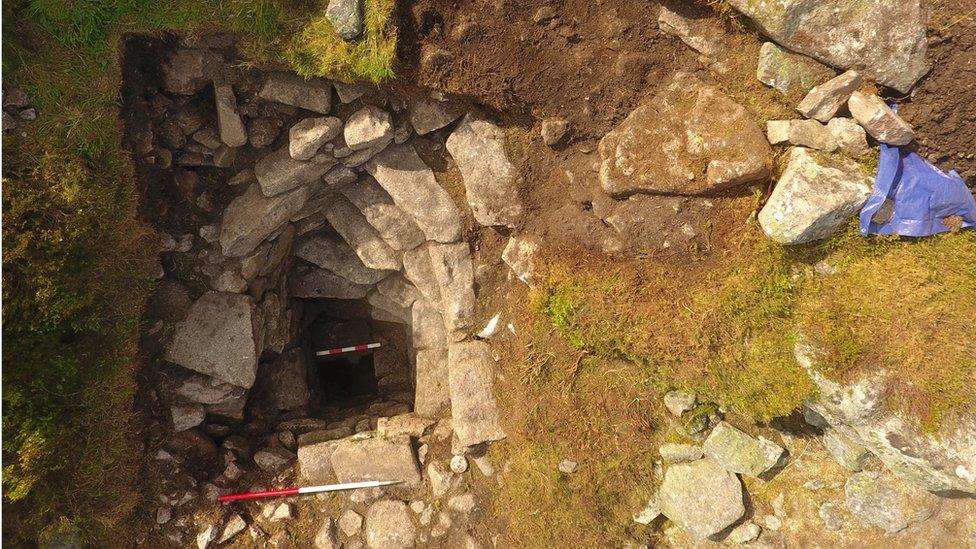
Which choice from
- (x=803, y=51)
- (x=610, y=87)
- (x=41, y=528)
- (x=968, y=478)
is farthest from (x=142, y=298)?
(x=968, y=478)

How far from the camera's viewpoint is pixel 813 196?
167 inches

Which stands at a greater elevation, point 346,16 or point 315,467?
point 346,16

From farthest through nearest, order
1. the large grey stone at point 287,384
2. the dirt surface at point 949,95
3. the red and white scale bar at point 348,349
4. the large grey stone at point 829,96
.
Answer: the red and white scale bar at point 348,349, the large grey stone at point 287,384, the large grey stone at point 829,96, the dirt surface at point 949,95

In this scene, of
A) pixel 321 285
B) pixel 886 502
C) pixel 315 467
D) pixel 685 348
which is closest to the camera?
pixel 886 502

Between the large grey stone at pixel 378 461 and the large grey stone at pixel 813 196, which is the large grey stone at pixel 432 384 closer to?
the large grey stone at pixel 378 461

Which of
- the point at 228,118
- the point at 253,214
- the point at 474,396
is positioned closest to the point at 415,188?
the point at 253,214

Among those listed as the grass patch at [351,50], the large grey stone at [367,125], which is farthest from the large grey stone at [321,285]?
the grass patch at [351,50]

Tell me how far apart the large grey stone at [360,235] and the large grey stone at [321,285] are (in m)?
1.05

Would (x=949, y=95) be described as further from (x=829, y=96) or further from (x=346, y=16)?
(x=346, y=16)

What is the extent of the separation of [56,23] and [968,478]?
885 centimetres

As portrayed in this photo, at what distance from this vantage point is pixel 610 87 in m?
5.02

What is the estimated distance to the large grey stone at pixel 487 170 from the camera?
548cm

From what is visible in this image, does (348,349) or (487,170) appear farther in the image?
(348,349)

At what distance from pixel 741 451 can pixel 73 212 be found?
6777 mm
